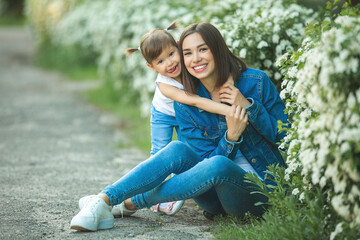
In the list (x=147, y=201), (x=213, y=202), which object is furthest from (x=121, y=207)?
(x=213, y=202)

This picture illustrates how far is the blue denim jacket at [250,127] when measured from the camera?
3072 mm

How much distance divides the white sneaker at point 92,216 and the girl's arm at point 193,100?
31.9 inches

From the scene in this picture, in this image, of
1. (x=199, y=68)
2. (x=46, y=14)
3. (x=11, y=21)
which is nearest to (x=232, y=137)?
(x=199, y=68)

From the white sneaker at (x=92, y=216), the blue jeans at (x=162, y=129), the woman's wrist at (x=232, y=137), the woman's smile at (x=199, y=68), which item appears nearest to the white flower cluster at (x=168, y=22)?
the woman's smile at (x=199, y=68)

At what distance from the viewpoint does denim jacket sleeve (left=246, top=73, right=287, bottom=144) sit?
10.0 ft

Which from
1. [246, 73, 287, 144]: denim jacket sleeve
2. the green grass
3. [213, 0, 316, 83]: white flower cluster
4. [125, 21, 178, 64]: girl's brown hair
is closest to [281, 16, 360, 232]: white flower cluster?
[246, 73, 287, 144]: denim jacket sleeve

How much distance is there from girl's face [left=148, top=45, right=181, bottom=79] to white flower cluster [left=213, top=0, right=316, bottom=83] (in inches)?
29.5

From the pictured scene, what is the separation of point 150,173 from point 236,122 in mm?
594

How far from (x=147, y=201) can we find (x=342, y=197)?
4.26 ft

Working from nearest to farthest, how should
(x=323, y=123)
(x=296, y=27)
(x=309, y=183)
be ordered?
(x=323, y=123) < (x=309, y=183) < (x=296, y=27)

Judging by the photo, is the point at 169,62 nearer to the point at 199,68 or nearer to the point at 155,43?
the point at 155,43

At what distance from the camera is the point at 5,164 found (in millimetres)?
4895

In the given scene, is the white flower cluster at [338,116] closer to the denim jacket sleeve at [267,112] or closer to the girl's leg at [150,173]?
the denim jacket sleeve at [267,112]

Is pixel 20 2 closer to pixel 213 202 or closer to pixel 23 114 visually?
pixel 23 114
